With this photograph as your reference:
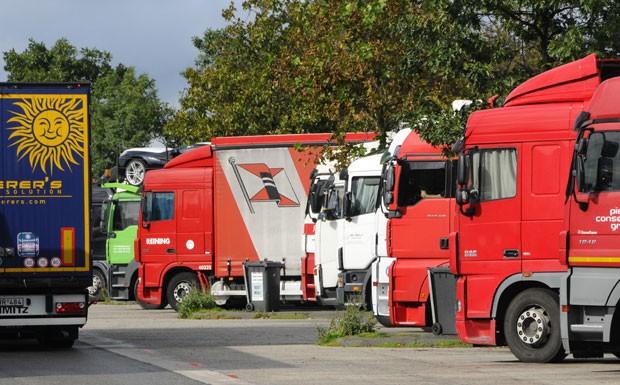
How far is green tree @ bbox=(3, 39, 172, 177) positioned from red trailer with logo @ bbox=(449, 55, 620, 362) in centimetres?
4536

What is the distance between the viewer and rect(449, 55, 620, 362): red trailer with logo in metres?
15.2

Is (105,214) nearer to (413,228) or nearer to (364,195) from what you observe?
(364,195)

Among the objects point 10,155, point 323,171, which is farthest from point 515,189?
point 323,171

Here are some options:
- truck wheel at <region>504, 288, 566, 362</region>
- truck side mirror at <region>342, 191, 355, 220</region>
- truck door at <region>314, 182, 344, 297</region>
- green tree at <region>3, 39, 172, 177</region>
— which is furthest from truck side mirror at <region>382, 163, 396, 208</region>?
green tree at <region>3, 39, 172, 177</region>

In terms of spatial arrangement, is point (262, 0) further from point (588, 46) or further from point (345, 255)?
point (588, 46)

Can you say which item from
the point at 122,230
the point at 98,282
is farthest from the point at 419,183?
the point at 98,282

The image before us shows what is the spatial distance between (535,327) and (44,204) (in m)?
7.27

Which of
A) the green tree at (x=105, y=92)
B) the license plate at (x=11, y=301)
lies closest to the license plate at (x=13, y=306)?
the license plate at (x=11, y=301)

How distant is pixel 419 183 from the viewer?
21.0 meters

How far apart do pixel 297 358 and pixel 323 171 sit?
11486 millimetres

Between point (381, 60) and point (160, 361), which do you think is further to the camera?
point (381, 60)

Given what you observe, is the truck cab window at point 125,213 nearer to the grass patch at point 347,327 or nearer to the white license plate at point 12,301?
the grass patch at point 347,327

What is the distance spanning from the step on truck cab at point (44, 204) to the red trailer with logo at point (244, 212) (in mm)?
10999

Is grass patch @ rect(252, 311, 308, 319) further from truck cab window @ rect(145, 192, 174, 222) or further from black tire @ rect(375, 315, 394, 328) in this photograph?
black tire @ rect(375, 315, 394, 328)
